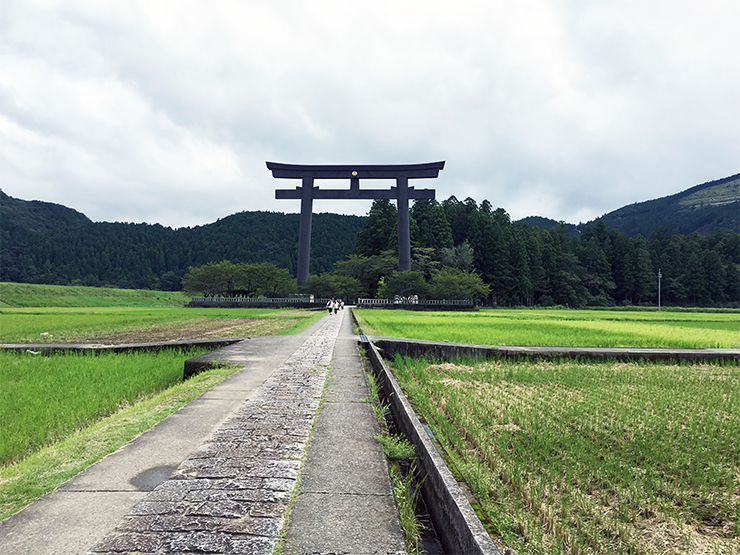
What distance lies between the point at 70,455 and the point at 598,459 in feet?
12.4

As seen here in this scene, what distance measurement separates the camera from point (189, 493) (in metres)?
2.40

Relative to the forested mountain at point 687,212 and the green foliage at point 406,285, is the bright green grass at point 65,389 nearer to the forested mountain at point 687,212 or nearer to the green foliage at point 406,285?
the green foliage at point 406,285

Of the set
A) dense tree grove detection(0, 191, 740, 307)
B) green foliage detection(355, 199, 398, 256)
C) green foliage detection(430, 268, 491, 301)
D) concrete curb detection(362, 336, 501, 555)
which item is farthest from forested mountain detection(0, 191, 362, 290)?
concrete curb detection(362, 336, 501, 555)

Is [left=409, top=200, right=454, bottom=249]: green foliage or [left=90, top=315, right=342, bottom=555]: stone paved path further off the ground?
[left=409, top=200, right=454, bottom=249]: green foliage

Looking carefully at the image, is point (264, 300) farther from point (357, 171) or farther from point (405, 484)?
point (405, 484)

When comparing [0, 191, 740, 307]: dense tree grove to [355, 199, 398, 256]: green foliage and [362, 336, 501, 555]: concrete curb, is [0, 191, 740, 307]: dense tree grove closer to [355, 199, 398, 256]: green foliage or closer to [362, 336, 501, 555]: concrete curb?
[355, 199, 398, 256]: green foliage

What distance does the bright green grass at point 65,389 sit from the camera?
154 inches

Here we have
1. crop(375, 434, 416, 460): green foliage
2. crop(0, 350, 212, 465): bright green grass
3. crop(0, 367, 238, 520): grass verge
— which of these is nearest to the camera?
crop(0, 367, 238, 520): grass verge

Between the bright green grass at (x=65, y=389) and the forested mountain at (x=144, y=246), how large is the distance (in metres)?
69.8

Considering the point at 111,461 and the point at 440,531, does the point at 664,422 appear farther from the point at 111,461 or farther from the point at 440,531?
the point at 111,461

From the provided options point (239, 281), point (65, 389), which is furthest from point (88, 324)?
A: point (239, 281)

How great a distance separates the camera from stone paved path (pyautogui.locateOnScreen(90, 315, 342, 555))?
6.33 feet

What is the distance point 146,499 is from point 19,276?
3743 inches

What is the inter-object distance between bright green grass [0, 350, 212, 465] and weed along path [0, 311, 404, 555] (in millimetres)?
1127
